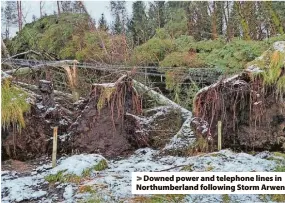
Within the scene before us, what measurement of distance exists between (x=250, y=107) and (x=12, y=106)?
272cm

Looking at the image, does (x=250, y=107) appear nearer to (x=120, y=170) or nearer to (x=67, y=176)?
(x=120, y=170)

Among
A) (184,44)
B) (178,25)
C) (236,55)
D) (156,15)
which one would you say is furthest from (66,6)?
(236,55)

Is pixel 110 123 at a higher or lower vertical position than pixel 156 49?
lower

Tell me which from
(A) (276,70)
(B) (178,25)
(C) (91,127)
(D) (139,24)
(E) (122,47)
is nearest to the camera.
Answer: (A) (276,70)

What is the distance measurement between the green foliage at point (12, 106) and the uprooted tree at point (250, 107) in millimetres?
2070

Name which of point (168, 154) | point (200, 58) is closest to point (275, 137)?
point (168, 154)

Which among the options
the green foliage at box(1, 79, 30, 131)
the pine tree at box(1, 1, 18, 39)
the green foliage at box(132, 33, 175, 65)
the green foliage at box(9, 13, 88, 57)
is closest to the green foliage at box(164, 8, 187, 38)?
the green foliage at box(132, 33, 175, 65)

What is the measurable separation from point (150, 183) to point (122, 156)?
1433mm

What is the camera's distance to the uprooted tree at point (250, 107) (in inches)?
159

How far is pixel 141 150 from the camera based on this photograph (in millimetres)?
4516

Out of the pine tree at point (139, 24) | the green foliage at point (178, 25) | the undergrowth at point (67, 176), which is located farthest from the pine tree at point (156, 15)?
the undergrowth at point (67, 176)

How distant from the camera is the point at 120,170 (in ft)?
12.1

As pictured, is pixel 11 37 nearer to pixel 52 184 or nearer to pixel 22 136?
pixel 22 136

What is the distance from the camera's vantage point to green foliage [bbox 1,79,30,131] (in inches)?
160
